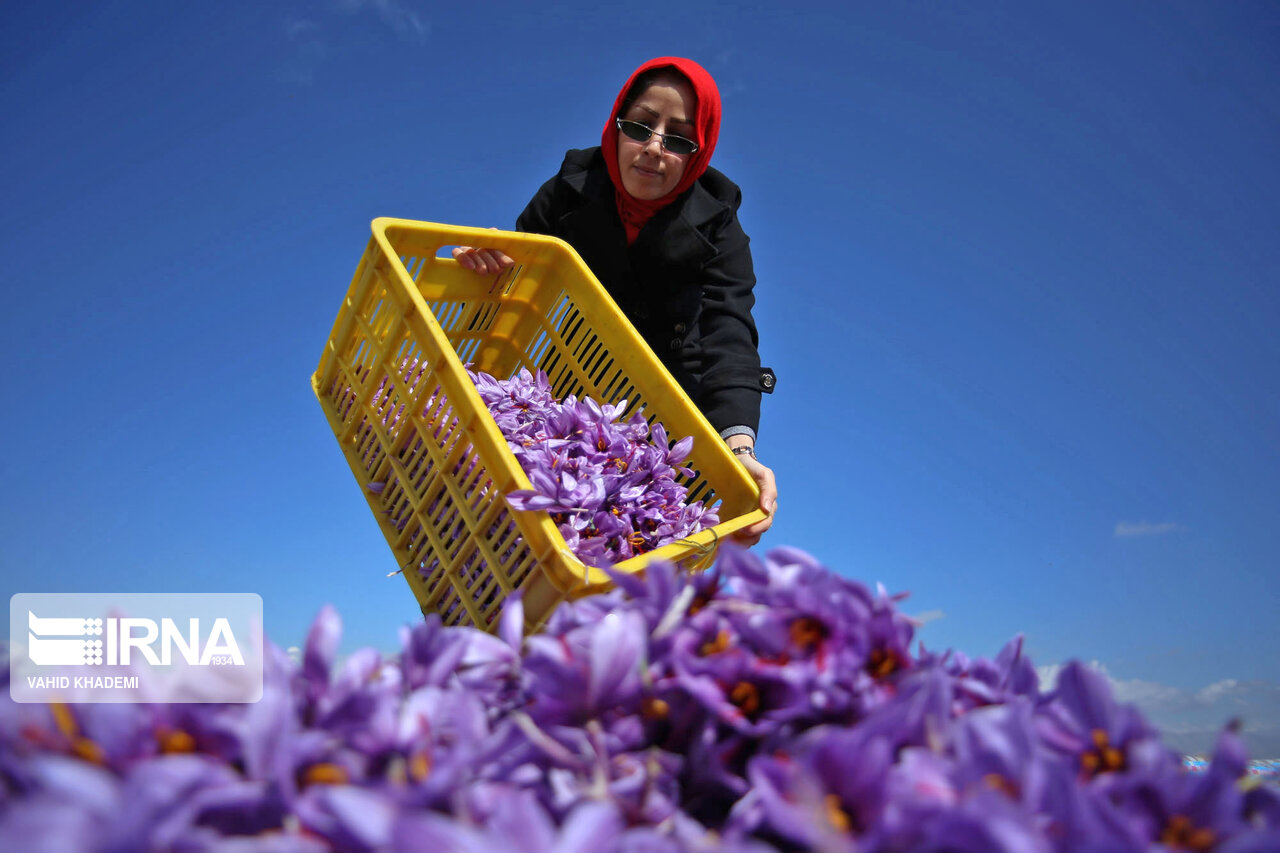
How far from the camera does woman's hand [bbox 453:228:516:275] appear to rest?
7.16ft

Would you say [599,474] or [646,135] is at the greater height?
[646,135]

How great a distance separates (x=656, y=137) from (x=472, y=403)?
1.30 metres

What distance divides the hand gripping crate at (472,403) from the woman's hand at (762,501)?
35 millimetres

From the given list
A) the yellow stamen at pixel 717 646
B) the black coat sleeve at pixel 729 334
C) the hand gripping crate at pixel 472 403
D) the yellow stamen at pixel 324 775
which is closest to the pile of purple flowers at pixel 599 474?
the hand gripping crate at pixel 472 403

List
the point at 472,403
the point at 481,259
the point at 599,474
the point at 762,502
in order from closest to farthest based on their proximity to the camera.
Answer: the point at 472,403 < the point at 599,474 < the point at 762,502 < the point at 481,259

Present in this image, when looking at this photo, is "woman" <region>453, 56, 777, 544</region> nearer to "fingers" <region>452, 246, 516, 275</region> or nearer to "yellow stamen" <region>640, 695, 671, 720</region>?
"fingers" <region>452, 246, 516, 275</region>

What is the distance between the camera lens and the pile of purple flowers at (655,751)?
429mm

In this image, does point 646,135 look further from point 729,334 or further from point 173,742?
point 173,742

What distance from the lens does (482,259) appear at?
219 cm

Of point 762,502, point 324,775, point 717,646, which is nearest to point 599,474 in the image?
point 762,502

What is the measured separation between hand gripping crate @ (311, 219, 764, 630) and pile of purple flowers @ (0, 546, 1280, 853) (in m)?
0.48

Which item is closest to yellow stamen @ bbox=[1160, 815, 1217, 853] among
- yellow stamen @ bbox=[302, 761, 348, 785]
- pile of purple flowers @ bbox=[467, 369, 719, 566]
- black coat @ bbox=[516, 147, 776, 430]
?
yellow stamen @ bbox=[302, 761, 348, 785]

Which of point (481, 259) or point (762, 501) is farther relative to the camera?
point (481, 259)

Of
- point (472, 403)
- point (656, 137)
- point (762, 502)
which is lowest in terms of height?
point (762, 502)
